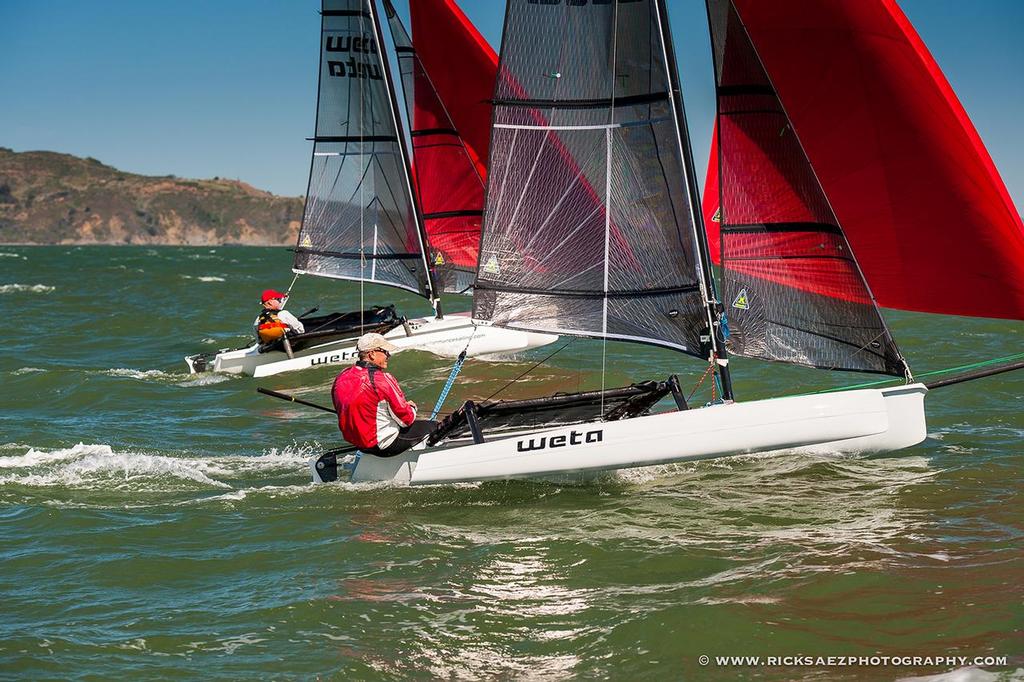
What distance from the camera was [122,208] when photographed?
177625mm

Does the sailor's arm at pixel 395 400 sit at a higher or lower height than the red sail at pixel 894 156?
lower

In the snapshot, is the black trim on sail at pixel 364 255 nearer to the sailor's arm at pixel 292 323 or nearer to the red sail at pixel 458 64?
the sailor's arm at pixel 292 323

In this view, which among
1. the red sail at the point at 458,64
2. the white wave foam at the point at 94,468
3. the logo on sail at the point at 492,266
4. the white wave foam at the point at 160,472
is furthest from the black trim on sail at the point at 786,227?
the red sail at the point at 458,64

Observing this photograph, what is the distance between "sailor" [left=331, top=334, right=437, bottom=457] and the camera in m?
8.67

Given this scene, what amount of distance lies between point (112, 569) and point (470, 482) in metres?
2.97

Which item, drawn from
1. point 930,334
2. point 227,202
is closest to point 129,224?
point 227,202

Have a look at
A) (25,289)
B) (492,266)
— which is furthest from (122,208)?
(492,266)

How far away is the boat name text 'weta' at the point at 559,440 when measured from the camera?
8.84 m

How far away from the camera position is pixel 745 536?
7809 mm

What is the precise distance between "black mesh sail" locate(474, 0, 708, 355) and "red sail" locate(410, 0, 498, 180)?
27.0 feet

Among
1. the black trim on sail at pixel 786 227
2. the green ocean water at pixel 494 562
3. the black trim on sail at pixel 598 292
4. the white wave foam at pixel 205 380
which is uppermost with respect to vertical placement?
the black trim on sail at pixel 786 227

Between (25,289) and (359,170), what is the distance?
25370 millimetres

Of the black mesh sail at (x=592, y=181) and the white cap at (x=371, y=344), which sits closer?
the white cap at (x=371, y=344)

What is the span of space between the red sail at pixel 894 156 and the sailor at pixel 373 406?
3.62 metres
